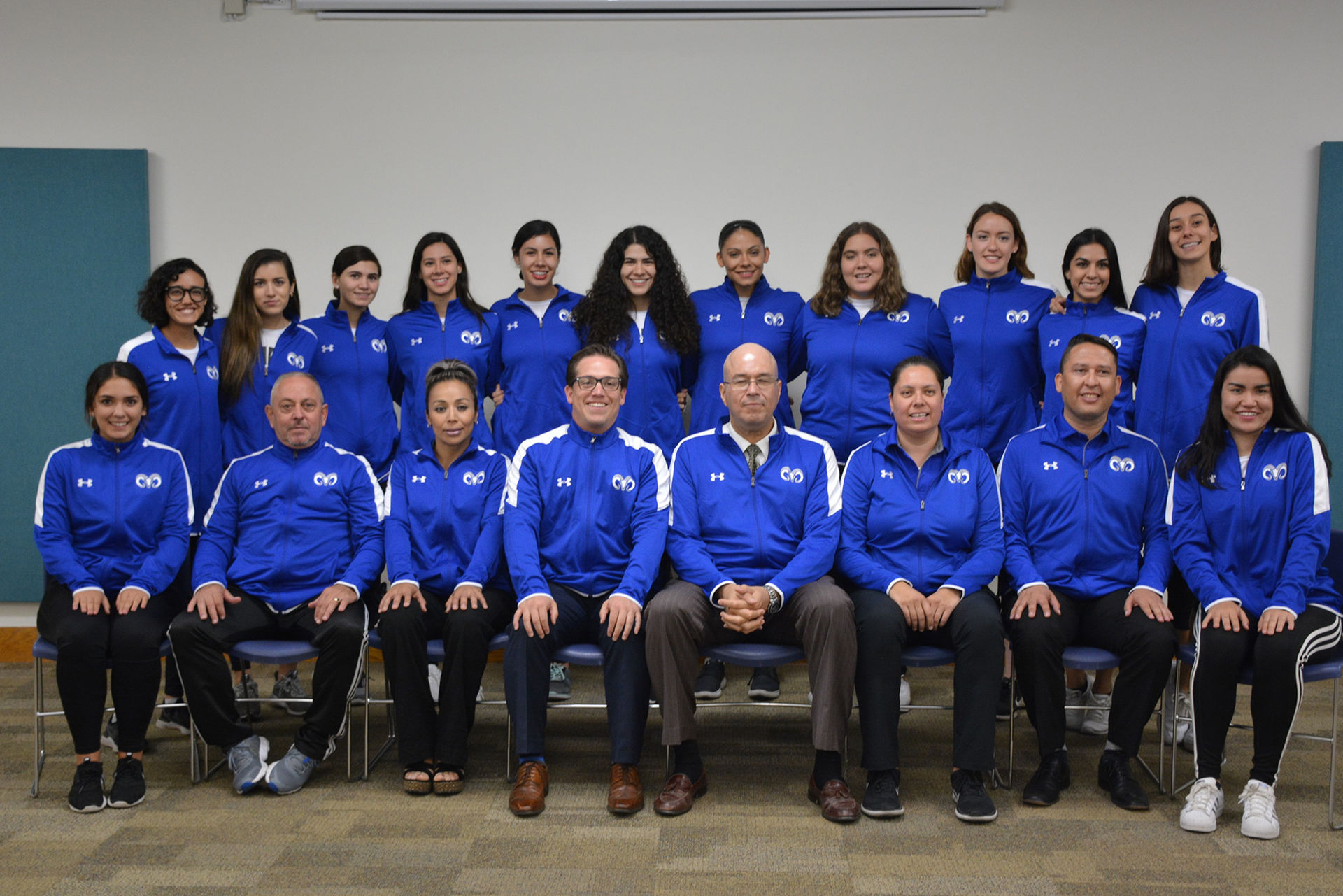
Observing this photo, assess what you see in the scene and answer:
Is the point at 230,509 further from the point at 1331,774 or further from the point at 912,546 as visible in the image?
the point at 1331,774

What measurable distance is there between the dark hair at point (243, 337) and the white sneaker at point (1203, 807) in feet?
11.0

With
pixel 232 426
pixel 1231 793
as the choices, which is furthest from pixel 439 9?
pixel 1231 793

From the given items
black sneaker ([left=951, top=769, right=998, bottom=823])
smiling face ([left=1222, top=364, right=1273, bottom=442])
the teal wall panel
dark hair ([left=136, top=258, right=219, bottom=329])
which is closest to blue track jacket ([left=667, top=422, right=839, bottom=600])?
black sneaker ([left=951, top=769, right=998, bottom=823])

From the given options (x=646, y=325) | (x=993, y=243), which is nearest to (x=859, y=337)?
(x=993, y=243)

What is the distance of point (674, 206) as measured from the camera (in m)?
4.52

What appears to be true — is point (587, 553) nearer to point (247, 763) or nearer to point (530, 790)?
point (530, 790)

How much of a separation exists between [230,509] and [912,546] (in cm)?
218

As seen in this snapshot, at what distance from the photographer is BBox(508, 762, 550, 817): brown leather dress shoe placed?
9.41 ft

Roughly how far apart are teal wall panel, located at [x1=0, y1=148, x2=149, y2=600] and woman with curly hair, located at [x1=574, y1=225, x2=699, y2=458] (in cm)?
222

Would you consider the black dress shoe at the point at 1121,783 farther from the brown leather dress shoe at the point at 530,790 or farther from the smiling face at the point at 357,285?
the smiling face at the point at 357,285

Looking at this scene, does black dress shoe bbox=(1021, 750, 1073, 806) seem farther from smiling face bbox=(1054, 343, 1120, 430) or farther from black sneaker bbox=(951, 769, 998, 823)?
smiling face bbox=(1054, 343, 1120, 430)

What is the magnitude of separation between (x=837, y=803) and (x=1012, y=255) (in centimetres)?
211

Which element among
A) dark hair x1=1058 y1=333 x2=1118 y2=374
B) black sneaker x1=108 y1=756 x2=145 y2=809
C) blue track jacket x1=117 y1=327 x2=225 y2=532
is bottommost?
black sneaker x1=108 y1=756 x2=145 y2=809

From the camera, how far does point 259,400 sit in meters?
3.79
